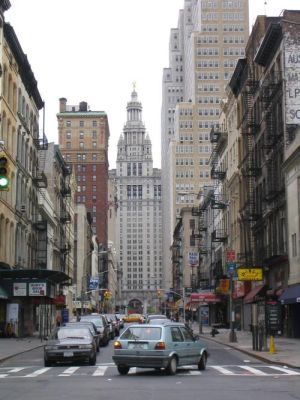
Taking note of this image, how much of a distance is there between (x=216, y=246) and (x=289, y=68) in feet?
144

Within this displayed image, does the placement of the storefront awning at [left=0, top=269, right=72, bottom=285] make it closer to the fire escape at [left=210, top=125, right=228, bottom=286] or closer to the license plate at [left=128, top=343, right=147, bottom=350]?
the fire escape at [left=210, top=125, right=228, bottom=286]

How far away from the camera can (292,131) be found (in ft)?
151

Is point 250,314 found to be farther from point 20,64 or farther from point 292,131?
point 20,64

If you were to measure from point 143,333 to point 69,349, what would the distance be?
4.88 meters

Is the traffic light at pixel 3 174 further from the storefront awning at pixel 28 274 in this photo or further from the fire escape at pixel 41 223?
the fire escape at pixel 41 223

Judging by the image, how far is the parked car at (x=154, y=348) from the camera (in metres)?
20.6

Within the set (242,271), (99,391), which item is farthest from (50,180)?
(99,391)

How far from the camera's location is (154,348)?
67.5 feet

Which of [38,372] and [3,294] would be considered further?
[3,294]

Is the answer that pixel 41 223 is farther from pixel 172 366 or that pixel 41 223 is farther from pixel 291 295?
pixel 172 366

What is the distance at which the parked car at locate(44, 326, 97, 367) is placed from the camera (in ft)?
82.3

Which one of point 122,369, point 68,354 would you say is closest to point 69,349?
point 68,354

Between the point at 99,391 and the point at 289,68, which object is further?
the point at 289,68

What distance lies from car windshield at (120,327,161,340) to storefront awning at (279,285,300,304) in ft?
63.3
